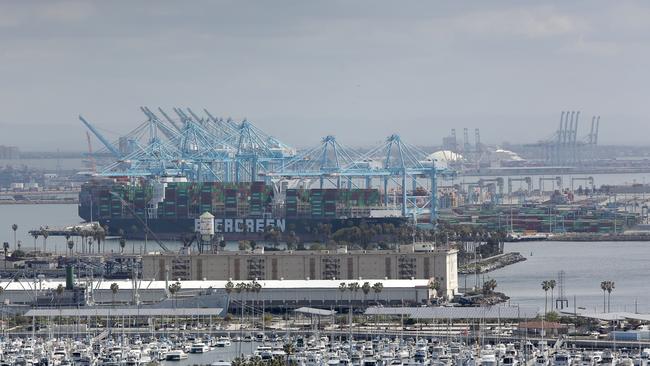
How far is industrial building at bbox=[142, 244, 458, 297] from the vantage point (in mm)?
41781

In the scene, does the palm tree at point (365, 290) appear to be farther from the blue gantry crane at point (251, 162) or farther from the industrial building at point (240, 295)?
the blue gantry crane at point (251, 162)

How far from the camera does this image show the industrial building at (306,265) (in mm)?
41781

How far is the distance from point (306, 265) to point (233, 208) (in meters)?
38.0

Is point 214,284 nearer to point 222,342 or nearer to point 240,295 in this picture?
point 240,295

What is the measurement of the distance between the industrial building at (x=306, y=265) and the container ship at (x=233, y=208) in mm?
31539

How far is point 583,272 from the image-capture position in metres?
50.9

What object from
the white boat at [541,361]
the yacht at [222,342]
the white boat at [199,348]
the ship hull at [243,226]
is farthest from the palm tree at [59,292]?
the ship hull at [243,226]

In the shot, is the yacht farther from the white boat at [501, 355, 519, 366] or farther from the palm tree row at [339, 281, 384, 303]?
the palm tree row at [339, 281, 384, 303]

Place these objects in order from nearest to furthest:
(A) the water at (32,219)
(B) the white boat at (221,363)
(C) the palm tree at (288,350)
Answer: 1. (B) the white boat at (221,363)
2. (C) the palm tree at (288,350)
3. (A) the water at (32,219)

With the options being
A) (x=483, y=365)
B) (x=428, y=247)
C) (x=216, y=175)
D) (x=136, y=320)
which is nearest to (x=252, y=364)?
(x=483, y=365)

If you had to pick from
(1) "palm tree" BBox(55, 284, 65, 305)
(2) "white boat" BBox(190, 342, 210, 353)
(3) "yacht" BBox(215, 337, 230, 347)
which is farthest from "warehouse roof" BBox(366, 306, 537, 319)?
(1) "palm tree" BBox(55, 284, 65, 305)

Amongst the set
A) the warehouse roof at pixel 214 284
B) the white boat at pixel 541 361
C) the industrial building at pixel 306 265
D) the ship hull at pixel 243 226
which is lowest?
the white boat at pixel 541 361

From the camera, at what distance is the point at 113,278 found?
45062 mm

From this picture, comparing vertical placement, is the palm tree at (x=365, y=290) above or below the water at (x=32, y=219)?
below
